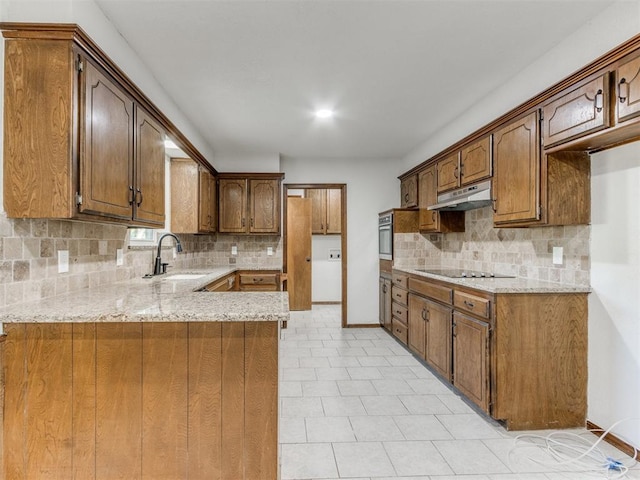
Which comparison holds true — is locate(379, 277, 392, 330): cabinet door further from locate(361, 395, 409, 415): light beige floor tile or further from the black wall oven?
locate(361, 395, 409, 415): light beige floor tile

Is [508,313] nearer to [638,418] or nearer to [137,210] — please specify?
[638,418]

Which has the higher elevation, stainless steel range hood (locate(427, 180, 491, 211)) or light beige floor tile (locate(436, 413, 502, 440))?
stainless steel range hood (locate(427, 180, 491, 211))

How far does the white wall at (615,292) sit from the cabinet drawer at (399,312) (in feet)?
6.37

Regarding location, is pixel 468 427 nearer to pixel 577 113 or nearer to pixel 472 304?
pixel 472 304

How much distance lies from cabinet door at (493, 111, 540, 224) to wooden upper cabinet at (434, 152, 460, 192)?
0.64 metres

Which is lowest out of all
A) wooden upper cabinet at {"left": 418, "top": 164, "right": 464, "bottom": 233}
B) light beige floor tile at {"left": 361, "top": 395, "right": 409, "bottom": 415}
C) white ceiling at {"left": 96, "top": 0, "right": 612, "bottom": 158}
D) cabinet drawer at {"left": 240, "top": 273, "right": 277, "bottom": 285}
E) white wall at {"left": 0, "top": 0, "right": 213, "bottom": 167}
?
light beige floor tile at {"left": 361, "top": 395, "right": 409, "bottom": 415}

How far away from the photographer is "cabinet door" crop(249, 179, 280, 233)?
4836 millimetres

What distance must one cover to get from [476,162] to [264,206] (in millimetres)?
2739

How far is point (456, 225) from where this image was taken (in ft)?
13.5

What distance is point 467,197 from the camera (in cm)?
322

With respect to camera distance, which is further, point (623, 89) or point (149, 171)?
point (149, 171)

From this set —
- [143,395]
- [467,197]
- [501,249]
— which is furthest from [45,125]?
[501,249]

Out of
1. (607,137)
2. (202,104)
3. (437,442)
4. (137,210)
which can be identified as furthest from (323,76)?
(437,442)

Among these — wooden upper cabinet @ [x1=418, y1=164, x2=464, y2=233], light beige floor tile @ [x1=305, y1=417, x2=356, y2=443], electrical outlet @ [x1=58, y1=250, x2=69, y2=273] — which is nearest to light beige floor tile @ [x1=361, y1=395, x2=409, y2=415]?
light beige floor tile @ [x1=305, y1=417, x2=356, y2=443]
